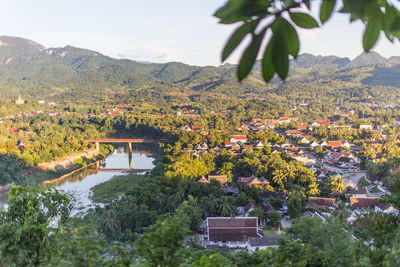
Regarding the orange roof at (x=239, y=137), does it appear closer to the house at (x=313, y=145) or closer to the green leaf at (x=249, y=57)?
the house at (x=313, y=145)

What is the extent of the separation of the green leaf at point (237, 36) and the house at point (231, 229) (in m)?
7.78

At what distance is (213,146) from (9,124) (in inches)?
802

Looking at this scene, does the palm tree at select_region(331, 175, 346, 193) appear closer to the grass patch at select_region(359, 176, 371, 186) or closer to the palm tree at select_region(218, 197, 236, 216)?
the grass patch at select_region(359, 176, 371, 186)

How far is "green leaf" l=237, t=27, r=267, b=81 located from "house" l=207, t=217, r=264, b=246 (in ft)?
25.5

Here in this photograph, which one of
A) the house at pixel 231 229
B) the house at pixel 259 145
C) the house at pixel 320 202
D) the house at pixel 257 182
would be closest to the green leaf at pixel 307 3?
the house at pixel 231 229

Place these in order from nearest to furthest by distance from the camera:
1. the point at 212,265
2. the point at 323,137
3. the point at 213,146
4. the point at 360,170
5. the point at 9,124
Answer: the point at 212,265, the point at 360,170, the point at 213,146, the point at 323,137, the point at 9,124

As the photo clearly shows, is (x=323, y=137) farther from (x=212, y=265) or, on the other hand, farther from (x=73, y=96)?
(x=73, y=96)

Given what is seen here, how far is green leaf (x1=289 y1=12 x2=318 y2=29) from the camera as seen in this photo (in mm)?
333

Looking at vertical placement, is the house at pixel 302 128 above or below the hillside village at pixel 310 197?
above

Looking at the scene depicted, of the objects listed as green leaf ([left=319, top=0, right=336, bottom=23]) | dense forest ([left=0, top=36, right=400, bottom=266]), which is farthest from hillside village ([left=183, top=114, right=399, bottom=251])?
green leaf ([left=319, top=0, right=336, bottom=23])

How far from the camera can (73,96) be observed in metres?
54.1

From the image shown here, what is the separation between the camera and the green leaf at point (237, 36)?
314 millimetres

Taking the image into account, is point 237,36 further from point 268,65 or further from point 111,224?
point 111,224

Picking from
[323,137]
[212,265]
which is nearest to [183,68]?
[323,137]
